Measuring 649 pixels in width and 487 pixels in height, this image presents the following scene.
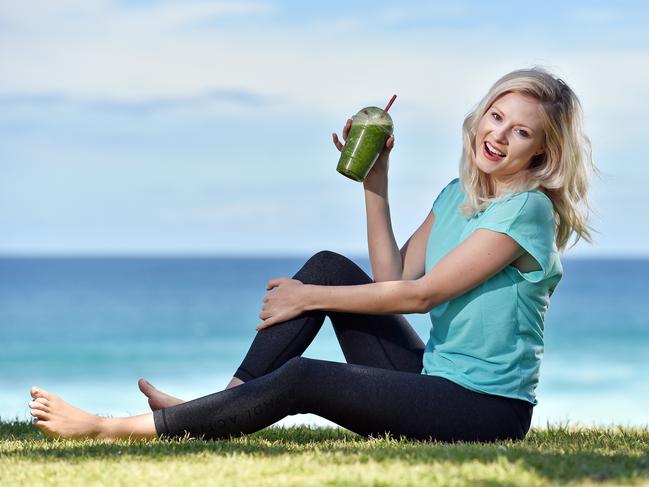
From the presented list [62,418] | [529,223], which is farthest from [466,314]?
[62,418]

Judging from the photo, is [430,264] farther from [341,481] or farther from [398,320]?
[341,481]

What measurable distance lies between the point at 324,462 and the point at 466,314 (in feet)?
3.07

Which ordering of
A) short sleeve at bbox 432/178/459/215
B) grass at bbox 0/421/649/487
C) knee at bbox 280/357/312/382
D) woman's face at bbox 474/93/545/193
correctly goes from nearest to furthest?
grass at bbox 0/421/649/487, knee at bbox 280/357/312/382, woman's face at bbox 474/93/545/193, short sleeve at bbox 432/178/459/215

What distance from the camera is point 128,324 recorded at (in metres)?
42.9

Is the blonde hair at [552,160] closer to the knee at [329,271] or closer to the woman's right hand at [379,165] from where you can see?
the woman's right hand at [379,165]

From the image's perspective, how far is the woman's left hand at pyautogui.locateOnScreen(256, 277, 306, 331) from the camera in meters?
4.64

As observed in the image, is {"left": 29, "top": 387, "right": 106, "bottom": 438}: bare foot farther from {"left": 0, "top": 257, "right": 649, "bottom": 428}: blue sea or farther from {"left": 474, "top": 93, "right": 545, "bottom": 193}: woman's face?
{"left": 474, "top": 93, "right": 545, "bottom": 193}: woman's face

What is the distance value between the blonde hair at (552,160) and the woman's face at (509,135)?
34 mm

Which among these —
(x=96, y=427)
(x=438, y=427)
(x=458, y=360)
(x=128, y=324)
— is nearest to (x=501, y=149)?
(x=458, y=360)

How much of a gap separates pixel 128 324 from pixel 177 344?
841cm

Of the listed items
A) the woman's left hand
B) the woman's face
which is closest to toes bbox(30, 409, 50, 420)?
the woman's left hand

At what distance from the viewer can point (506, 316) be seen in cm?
439

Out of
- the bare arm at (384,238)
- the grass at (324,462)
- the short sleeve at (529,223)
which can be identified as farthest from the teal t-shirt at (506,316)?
the bare arm at (384,238)

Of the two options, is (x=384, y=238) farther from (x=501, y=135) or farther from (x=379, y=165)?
(x=501, y=135)
